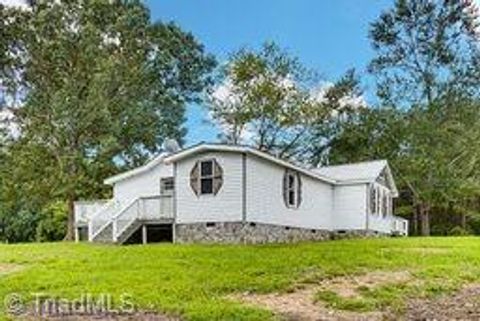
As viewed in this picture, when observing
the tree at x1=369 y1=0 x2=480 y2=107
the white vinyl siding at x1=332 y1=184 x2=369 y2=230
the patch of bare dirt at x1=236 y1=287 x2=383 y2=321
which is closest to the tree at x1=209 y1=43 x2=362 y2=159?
the tree at x1=369 y1=0 x2=480 y2=107

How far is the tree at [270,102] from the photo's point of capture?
45.2 m

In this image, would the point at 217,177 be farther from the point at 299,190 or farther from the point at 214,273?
the point at 214,273

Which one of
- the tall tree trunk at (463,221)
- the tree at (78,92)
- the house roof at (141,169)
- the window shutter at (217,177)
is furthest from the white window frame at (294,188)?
the tall tree trunk at (463,221)

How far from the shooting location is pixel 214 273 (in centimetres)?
1425

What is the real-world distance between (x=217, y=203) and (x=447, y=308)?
15622 mm

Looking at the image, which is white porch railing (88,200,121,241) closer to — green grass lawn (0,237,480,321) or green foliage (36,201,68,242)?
green grass lawn (0,237,480,321)

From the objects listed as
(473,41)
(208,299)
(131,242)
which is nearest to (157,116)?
(131,242)

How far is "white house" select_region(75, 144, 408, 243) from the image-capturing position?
26.8m

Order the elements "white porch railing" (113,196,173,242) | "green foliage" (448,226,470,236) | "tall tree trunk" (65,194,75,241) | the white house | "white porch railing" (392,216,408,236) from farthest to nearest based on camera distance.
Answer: "green foliage" (448,226,470,236) < "white porch railing" (392,216,408,236) < "tall tree trunk" (65,194,75,241) < "white porch railing" (113,196,173,242) < the white house

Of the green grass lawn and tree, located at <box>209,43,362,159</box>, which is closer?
the green grass lawn

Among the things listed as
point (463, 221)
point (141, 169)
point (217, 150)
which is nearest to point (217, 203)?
point (217, 150)

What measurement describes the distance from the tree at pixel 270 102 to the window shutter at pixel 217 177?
18.0m

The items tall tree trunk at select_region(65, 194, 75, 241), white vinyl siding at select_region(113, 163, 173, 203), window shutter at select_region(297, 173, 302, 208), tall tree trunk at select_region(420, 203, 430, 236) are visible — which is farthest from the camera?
tall tree trunk at select_region(420, 203, 430, 236)

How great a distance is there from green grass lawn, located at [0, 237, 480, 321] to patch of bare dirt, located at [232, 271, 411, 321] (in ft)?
0.97
